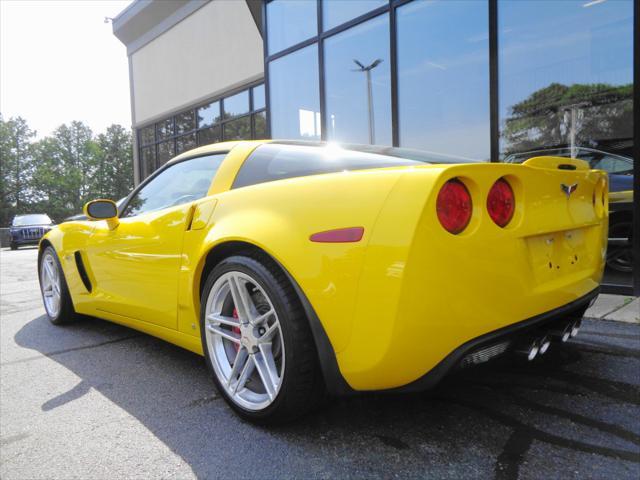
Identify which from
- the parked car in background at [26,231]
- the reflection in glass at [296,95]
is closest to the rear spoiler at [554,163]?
the reflection in glass at [296,95]

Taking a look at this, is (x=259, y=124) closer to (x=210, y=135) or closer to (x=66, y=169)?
(x=210, y=135)

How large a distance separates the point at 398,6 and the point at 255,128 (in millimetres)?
6581

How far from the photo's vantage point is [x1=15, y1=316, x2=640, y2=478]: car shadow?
64.9 inches

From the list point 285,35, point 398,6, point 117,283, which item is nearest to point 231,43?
point 285,35

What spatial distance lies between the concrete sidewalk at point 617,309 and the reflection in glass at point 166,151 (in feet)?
46.6

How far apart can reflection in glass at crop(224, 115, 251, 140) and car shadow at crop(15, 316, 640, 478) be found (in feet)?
33.7

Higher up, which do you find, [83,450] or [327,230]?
[327,230]

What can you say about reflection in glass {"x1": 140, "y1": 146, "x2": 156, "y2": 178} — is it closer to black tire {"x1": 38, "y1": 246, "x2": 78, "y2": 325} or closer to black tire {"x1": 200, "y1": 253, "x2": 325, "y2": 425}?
black tire {"x1": 38, "y1": 246, "x2": 78, "y2": 325}

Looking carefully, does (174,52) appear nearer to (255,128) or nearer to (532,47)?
(255,128)

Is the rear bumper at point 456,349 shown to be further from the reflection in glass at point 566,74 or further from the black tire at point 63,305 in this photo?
the reflection in glass at point 566,74

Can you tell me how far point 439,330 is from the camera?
4.92 ft

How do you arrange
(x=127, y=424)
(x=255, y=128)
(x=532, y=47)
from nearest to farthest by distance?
(x=127, y=424), (x=532, y=47), (x=255, y=128)

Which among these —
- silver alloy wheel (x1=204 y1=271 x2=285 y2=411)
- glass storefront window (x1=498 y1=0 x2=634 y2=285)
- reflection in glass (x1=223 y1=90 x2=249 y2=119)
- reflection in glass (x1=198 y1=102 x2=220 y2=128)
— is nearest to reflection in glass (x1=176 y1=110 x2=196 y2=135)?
reflection in glass (x1=198 y1=102 x2=220 y2=128)

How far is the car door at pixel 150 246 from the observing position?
245 cm
